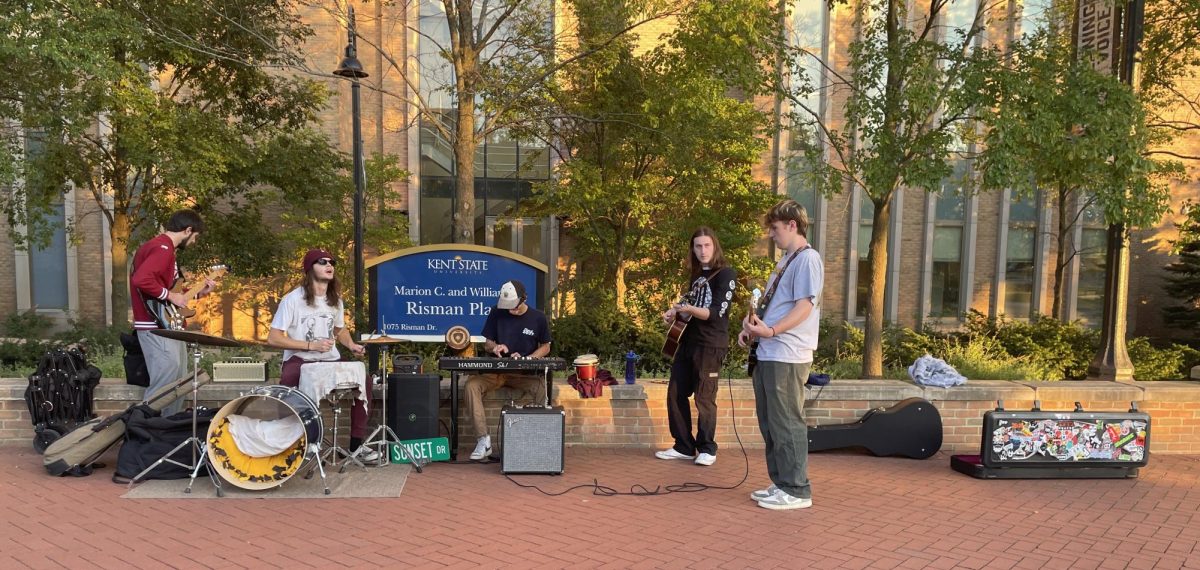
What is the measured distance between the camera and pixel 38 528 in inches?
167

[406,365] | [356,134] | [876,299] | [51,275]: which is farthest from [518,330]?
[51,275]

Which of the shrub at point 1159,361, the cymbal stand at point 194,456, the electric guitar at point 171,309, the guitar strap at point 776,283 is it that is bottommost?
the shrub at point 1159,361

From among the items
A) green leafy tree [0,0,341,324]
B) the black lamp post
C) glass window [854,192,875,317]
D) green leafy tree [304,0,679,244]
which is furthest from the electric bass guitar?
glass window [854,192,875,317]

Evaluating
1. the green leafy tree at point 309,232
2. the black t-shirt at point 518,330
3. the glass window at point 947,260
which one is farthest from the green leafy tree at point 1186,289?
the green leafy tree at point 309,232

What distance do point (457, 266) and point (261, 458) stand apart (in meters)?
2.61

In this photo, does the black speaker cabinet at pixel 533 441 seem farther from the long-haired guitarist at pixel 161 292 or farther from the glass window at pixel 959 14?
the glass window at pixel 959 14

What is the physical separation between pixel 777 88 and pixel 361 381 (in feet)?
20.3

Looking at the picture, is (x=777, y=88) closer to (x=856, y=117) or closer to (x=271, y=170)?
(x=856, y=117)

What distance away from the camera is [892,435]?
20.4ft

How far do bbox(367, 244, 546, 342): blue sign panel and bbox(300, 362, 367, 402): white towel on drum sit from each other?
1.52 meters

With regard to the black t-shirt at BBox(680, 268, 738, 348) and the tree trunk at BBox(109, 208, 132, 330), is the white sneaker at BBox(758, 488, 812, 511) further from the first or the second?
the tree trunk at BBox(109, 208, 132, 330)

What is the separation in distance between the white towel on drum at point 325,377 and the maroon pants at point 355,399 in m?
0.18

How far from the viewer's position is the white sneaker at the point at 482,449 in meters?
5.83

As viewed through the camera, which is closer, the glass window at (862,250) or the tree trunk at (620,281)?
the tree trunk at (620,281)
